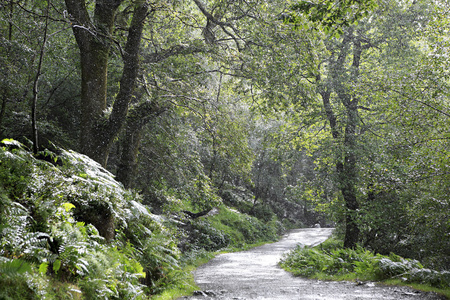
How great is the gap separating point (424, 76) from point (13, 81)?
11.4 metres

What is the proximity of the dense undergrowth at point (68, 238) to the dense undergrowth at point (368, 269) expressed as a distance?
467 cm

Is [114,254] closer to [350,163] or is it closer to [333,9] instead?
[333,9]

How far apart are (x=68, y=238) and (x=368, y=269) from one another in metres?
7.38

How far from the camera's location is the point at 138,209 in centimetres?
577

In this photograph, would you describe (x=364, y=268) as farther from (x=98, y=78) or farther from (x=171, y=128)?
(x=98, y=78)

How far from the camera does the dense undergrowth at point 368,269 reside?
22.2ft

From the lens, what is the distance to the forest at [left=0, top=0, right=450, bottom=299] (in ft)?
13.6

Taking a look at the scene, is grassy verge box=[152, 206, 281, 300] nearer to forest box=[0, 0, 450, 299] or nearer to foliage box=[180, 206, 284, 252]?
foliage box=[180, 206, 284, 252]

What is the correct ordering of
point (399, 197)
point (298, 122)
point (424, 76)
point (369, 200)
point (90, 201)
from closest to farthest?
point (90, 201) < point (424, 76) < point (399, 197) < point (369, 200) < point (298, 122)

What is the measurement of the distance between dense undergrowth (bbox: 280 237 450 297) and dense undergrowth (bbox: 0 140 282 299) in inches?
184

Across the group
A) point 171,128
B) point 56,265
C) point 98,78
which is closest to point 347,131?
point 171,128

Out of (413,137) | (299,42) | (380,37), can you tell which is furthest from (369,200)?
(299,42)

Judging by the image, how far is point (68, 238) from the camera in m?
3.78

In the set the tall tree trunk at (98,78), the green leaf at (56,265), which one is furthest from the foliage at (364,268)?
the tall tree trunk at (98,78)
